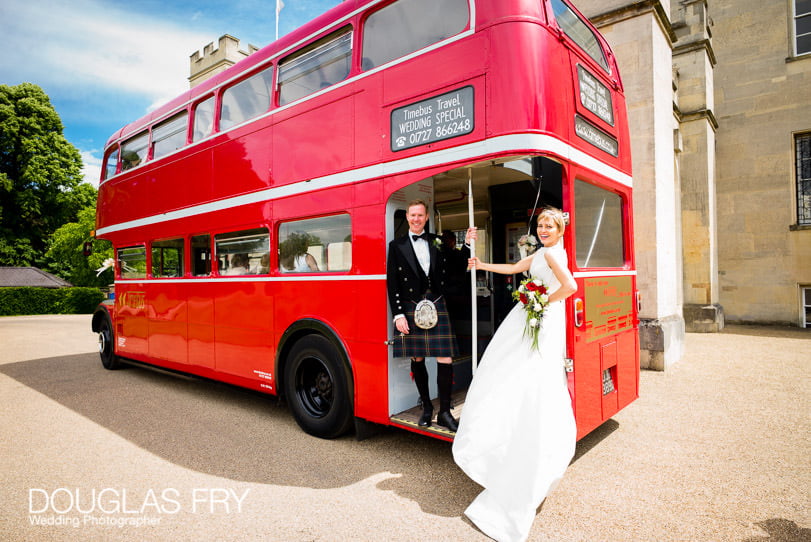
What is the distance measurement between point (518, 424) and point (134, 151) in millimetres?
7627

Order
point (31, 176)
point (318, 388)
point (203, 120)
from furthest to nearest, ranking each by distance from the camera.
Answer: point (31, 176), point (203, 120), point (318, 388)

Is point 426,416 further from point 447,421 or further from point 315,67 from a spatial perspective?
point 315,67

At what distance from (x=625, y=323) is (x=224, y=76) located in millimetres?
5496

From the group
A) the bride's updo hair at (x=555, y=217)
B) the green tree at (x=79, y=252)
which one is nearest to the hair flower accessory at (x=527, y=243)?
the bride's updo hair at (x=555, y=217)

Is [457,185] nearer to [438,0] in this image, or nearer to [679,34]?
[438,0]

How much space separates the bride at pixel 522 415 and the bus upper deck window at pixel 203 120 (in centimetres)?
469

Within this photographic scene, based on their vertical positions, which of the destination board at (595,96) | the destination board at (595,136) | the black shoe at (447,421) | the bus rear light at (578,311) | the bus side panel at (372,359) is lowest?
the black shoe at (447,421)

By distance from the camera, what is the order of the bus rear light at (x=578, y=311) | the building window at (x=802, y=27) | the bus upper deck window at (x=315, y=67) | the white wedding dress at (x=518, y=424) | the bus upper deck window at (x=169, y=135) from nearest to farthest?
1. the white wedding dress at (x=518, y=424)
2. the bus rear light at (x=578, y=311)
3. the bus upper deck window at (x=315, y=67)
4. the bus upper deck window at (x=169, y=135)
5. the building window at (x=802, y=27)

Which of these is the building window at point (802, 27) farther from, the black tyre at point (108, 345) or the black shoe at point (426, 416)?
the black tyre at point (108, 345)

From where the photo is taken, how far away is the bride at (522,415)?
3062 mm

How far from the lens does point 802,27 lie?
1269 cm

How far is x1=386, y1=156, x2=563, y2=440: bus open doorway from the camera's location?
13.9 ft

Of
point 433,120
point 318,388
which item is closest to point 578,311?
point 433,120

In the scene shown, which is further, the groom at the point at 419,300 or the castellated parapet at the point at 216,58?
the castellated parapet at the point at 216,58
